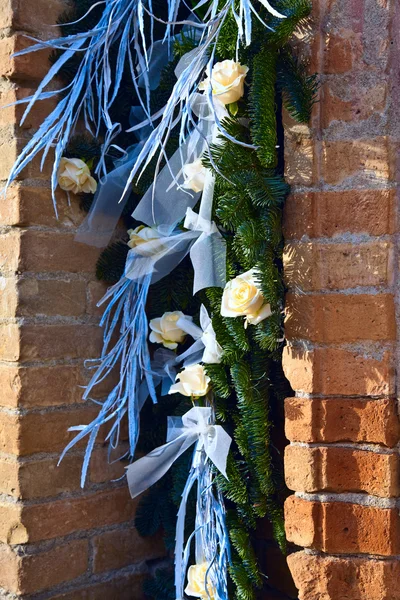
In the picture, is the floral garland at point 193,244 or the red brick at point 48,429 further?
the red brick at point 48,429

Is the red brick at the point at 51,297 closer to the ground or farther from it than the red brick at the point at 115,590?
farther from it

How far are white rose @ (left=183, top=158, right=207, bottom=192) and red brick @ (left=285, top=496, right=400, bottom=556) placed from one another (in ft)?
2.04

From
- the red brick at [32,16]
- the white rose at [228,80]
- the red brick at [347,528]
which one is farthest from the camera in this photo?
the red brick at [32,16]

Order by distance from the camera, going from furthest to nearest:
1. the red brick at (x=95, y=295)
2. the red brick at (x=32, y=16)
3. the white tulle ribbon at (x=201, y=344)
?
the red brick at (x=95, y=295), the red brick at (x=32, y=16), the white tulle ribbon at (x=201, y=344)

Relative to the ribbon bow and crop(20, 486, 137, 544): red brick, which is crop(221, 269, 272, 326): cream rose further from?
crop(20, 486, 137, 544): red brick

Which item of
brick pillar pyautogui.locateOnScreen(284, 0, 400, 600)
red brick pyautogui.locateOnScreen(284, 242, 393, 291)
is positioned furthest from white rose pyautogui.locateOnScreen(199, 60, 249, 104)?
red brick pyautogui.locateOnScreen(284, 242, 393, 291)

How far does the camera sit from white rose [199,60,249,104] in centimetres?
127

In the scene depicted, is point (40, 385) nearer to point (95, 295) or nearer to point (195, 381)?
point (95, 295)

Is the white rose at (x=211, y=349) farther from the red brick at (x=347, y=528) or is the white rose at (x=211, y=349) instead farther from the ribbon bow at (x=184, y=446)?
the red brick at (x=347, y=528)

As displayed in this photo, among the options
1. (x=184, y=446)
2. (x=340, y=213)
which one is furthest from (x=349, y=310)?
(x=184, y=446)

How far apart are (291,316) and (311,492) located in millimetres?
307

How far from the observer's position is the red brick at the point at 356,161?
118 cm

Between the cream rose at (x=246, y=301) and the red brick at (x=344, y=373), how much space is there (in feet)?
0.32

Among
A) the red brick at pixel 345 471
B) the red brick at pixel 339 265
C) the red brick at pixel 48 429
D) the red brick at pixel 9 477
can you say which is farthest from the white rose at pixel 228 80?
the red brick at pixel 9 477
